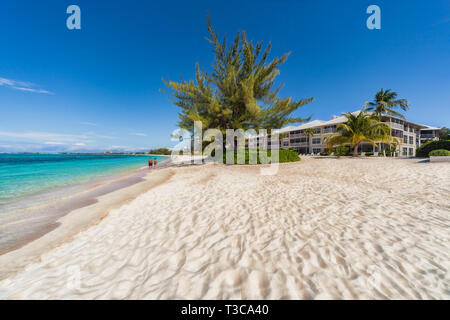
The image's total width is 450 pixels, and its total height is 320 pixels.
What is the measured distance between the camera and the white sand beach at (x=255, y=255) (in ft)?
6.44

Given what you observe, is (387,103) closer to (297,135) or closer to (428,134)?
(297,135)

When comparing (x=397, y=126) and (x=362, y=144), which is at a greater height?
(x=397, y=126)

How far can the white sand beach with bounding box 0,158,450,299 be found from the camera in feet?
6.44

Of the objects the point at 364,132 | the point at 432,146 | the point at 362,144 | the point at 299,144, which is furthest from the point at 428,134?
the point at 432,146

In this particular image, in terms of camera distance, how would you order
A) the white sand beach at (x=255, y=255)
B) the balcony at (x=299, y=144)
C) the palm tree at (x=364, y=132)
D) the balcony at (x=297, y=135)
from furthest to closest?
1. the balcony at (x=297, y=135)
2. the balcony at (x=299, y=144)
3. the palm tree at (x=364, y=132)
4. the white sand beach at (x=255, y=255)

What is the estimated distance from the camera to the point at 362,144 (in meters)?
33.7

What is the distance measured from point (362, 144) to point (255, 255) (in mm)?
43822

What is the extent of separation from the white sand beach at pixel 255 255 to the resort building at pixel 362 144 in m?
32.0

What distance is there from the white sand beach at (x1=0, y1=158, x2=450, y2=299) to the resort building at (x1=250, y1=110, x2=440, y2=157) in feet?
105

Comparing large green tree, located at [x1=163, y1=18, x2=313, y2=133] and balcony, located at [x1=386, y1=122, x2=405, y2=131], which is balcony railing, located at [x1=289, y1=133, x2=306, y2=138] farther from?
large green tree, located at [x1=163, y1=18, x2=313, y2=133]

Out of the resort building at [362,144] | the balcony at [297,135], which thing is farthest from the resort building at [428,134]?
the balcony at [297,135]

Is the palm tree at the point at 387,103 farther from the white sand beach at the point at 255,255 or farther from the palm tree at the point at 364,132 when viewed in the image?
the white sand beach at the point at 255,255

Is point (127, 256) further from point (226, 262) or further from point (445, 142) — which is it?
point (445, 142)

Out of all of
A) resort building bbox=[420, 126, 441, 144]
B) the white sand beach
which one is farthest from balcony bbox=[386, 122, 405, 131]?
the white sand beach
